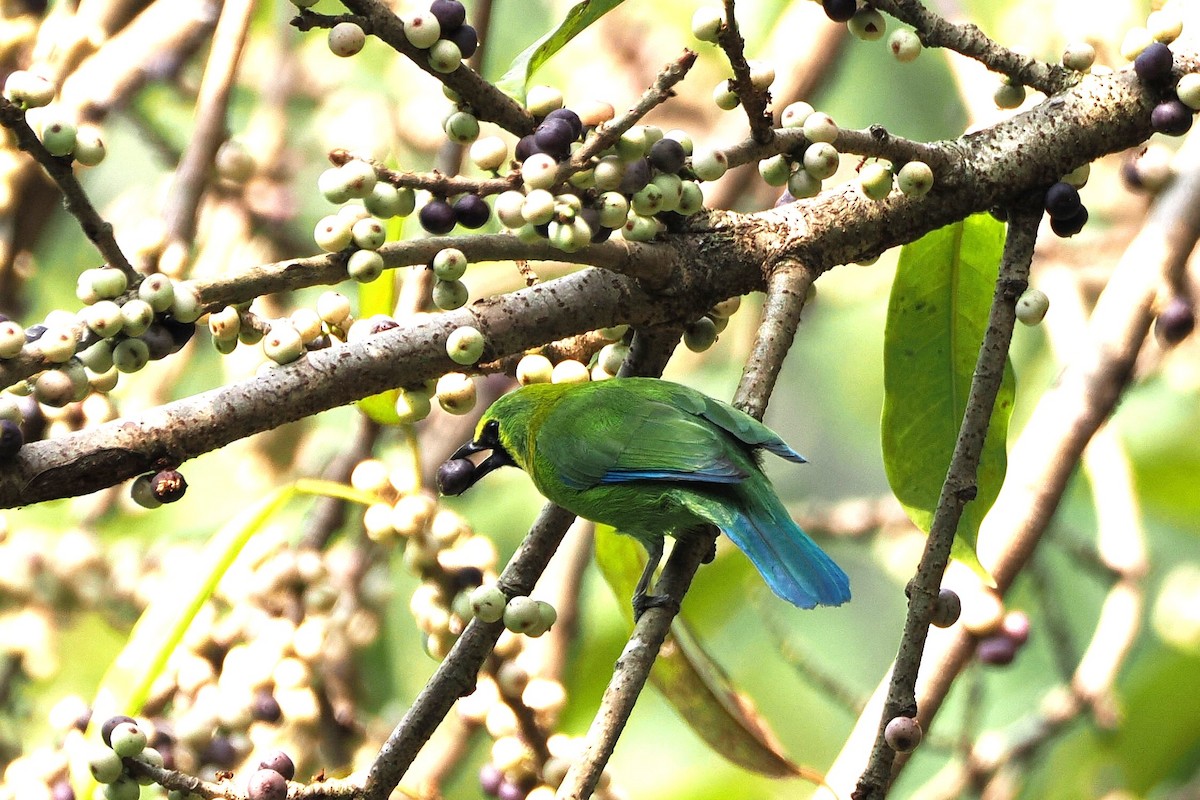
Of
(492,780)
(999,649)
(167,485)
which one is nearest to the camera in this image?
(167,485)

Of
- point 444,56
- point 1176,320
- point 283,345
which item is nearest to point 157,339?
point 283,345

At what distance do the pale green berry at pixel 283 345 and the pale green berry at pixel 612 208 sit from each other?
384mm

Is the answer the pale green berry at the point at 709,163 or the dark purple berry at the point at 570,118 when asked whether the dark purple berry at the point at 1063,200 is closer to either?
the pale green berry at the point at 709,163

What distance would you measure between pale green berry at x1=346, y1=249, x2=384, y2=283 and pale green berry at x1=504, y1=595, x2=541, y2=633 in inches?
19.1

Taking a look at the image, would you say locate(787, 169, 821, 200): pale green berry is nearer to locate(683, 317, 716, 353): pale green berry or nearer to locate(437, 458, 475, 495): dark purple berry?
locate(683, 317, 716, 353): pale green berry

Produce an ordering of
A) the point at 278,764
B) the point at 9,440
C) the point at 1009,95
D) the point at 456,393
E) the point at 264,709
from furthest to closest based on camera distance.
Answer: the point at 264,709 → the point at 1009,95 → the point at 456,393 → the point at 278,764 → the point at 9,440

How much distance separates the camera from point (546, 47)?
183cm

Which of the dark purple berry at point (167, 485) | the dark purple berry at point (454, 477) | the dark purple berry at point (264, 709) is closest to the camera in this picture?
the dark purple berry at point (167, 485)

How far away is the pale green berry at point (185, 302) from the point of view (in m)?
1.47

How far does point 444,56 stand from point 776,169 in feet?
1.73

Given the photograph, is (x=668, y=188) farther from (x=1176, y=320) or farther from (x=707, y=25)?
(x=1176, y=320)

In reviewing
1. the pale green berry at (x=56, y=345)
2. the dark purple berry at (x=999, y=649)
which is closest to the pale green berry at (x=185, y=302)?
the pale green berry at (x=56, y=345)

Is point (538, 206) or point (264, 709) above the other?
point (538, 206)

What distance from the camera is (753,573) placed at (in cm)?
358
